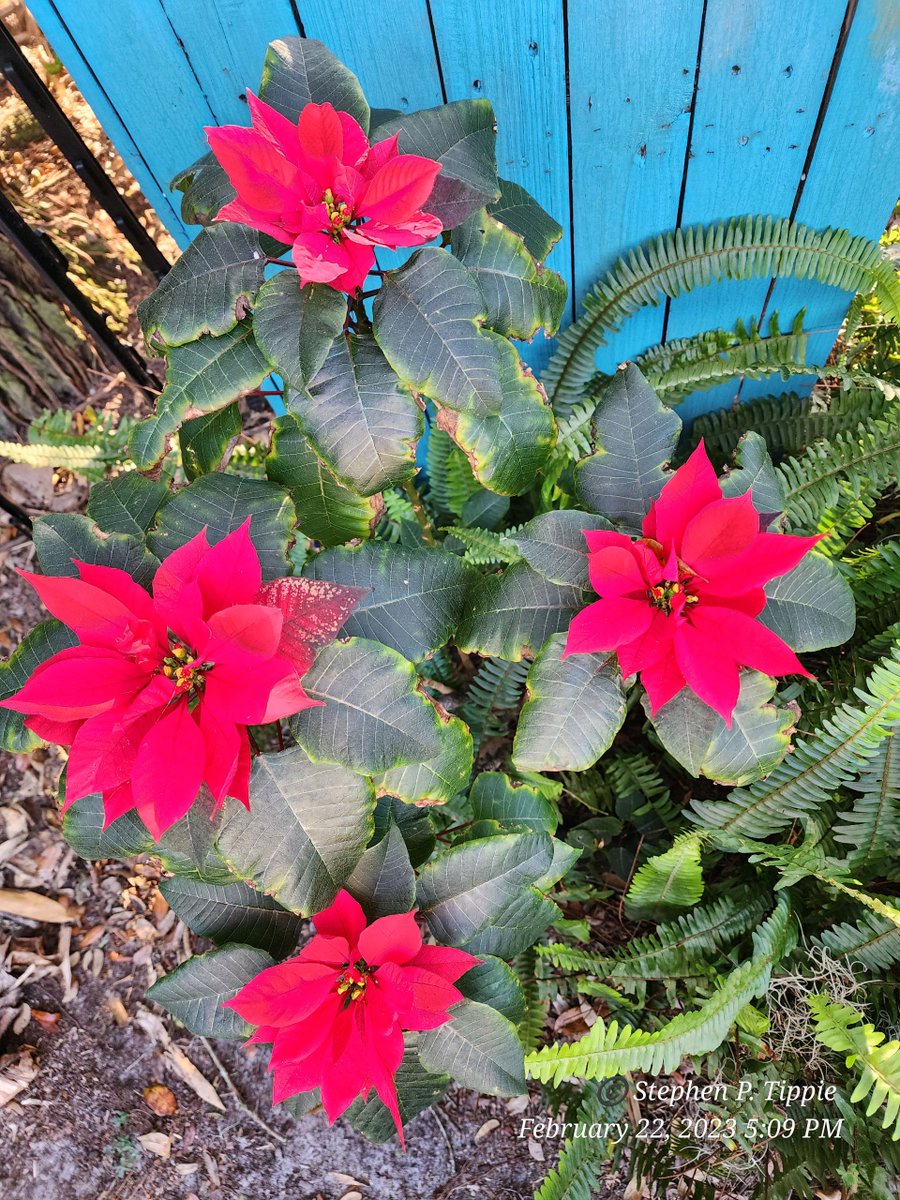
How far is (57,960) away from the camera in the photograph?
2135 millimetres

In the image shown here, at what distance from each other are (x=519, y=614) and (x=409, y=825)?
483mm

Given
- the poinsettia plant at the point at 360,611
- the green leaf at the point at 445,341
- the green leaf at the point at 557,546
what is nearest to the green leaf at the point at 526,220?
the poinsettia plant at the point at 360,611

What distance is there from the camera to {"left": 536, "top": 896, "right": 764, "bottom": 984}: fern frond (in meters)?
1.72

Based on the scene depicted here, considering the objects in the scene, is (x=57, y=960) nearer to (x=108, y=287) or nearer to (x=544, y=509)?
(x=544, y=509)

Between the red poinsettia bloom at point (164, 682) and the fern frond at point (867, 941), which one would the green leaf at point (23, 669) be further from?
the fern frond at point (867, 941)

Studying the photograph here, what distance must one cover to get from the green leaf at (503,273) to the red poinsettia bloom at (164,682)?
0.64 meters

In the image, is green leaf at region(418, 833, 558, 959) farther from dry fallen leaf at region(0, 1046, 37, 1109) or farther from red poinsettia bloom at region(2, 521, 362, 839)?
dry fallen leaf at region(0, 1046, 37, 1109)

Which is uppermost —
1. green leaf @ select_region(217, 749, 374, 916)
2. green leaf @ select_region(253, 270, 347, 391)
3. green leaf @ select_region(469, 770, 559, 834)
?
green leaf @ select_region(253, 270, 347, 391)

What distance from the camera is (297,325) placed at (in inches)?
48.6

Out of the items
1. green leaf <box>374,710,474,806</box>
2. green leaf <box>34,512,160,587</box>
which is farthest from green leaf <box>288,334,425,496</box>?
green leaf <box>374,710,474,806</box>

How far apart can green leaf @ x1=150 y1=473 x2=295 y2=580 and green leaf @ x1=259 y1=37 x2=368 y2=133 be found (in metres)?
0.61

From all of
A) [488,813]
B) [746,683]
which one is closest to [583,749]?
[746,683]

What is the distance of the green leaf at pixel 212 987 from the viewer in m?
1.42

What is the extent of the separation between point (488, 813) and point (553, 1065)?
0.47 metres
